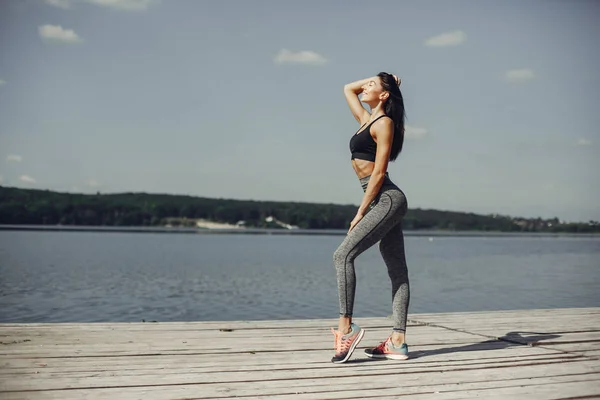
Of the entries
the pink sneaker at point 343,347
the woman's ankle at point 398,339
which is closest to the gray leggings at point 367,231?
the pink sneaker at point 343,347

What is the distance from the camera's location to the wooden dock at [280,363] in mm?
3854

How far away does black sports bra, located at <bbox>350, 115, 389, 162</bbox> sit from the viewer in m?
4.73

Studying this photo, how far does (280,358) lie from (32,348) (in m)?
1.89

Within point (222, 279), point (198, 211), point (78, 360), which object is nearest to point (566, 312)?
point (78, 360)

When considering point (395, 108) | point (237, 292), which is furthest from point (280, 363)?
point (237, 292)

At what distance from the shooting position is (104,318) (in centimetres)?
1812

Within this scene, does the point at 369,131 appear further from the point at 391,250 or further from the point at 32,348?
the point at 32,348

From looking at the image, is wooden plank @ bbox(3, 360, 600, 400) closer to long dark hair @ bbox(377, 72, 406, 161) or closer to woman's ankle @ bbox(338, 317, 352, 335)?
woman's ankle @ bbox(338, 317, 352, 335)

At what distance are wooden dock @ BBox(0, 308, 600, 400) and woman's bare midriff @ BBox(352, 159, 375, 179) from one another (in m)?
1.38

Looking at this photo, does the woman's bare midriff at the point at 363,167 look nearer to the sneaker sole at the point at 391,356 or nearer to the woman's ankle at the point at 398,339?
the woman's ankle at the point at 398,339

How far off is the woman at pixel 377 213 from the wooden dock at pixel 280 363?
230 millimetres

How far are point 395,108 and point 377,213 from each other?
78cm

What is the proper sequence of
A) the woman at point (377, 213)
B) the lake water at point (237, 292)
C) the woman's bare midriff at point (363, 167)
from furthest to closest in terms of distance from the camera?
the lake water at point (237, 292)
the woman's bare midriff at point (363, 167)
the woman at point (377, 213)

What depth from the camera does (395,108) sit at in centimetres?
473
